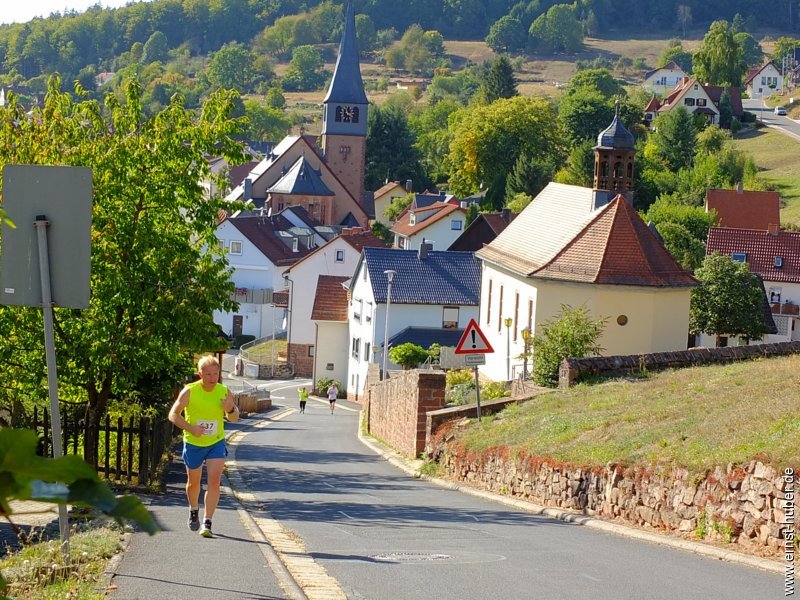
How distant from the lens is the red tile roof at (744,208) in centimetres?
8138

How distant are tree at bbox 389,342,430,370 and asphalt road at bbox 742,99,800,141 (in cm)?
7749

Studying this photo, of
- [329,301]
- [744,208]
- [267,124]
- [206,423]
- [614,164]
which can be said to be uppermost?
[267,124]

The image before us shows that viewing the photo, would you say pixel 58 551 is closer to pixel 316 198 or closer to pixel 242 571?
pixel 242 571

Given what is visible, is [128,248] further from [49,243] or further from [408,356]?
[408,356]

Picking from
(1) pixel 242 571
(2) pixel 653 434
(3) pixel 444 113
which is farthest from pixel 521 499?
(3) pixel 444 113

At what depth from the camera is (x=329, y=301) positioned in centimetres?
6475

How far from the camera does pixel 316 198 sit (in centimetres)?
10375

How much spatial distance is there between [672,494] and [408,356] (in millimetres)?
37302

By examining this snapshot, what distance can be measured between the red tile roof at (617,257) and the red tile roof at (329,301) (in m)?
27.9

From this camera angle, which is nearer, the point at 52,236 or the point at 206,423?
the point at 52,236

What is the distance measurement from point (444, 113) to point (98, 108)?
150378mm

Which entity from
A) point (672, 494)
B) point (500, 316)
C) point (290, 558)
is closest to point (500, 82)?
point (500, 316)

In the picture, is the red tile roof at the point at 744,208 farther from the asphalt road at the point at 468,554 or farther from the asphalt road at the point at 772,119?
the asphalt road at the point at 468,554

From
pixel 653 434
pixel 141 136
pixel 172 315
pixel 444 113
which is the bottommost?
pixel 653 434
